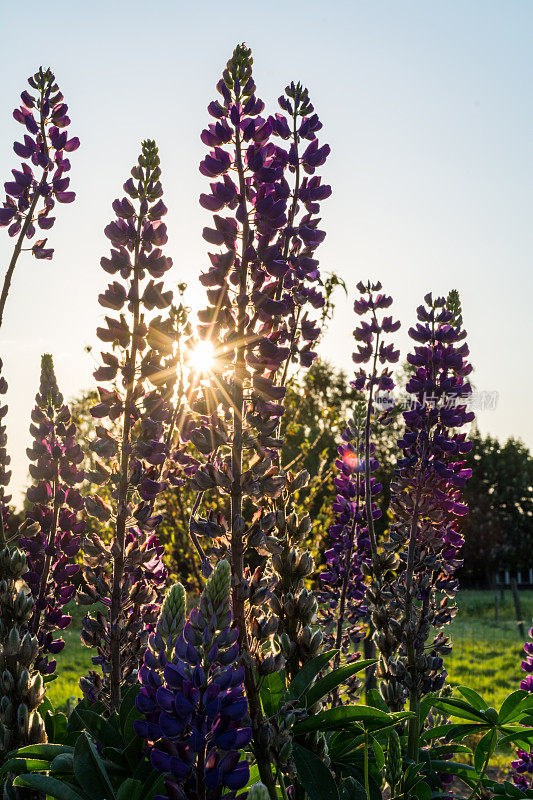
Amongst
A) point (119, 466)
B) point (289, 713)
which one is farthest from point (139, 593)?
point (289, 713)

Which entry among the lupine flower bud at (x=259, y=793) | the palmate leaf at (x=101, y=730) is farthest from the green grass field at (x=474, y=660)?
the lupine flower bud at (x=259, y=793)

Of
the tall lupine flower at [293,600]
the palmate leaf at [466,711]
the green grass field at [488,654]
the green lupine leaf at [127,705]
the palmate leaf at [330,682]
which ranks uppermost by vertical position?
the tall lupine flower at [293,600]

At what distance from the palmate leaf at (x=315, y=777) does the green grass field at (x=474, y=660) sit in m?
3.50

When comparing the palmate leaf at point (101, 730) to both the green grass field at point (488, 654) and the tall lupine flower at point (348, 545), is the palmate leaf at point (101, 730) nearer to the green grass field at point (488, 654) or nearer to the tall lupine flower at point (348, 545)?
the tall lupine flower at point (348, 545)

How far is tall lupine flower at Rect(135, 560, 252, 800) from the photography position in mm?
1138

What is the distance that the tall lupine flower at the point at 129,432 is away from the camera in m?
2.25

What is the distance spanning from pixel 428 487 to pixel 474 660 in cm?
1113

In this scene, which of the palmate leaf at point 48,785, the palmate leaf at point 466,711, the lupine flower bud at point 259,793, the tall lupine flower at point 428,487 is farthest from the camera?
the tall lupine flower at point 428,487

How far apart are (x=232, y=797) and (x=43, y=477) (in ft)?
5.63

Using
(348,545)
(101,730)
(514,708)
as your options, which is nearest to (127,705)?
(101,730)

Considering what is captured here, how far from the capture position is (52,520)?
8.64 ft

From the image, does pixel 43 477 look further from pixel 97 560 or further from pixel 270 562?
pixel 270 562

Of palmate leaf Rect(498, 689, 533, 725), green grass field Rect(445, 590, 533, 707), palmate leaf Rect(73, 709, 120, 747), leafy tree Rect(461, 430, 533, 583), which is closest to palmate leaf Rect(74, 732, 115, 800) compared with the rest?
palmate leaf Rect(73, 709, 120, 747)

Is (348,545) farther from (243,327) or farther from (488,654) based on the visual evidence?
(488,654)
